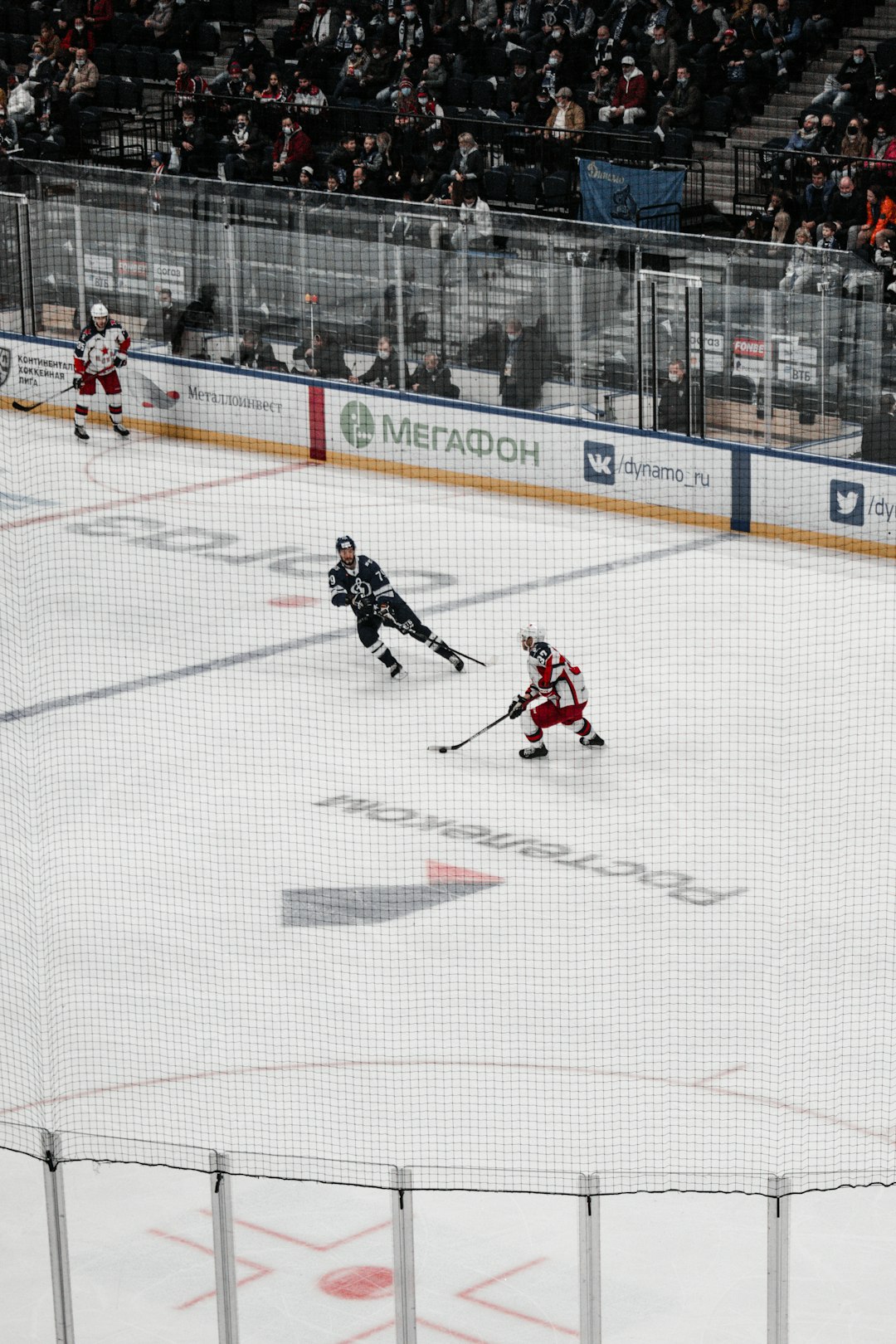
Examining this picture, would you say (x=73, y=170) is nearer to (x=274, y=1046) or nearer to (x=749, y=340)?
(x=749, y=340)

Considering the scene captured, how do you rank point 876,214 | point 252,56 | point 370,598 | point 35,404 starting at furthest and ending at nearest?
point 252,56, point 35,404, point 876,214, point 370,598

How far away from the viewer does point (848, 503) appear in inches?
658

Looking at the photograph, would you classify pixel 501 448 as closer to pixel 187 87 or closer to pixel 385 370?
pixel 385 370

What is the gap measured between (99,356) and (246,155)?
406 cm

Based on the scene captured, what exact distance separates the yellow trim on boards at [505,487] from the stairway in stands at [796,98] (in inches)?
192

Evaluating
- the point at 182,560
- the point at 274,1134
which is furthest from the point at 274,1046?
the point at 182,560

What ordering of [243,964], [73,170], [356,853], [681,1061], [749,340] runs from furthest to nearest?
1. [73,170]
2. [749,340]
3. [356,853]
4. [243,964]
5. [681,1061]

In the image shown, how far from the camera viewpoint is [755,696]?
13969mm

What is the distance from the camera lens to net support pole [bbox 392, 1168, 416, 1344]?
588 cm

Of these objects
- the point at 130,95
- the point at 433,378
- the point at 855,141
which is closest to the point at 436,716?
the point at 433,378

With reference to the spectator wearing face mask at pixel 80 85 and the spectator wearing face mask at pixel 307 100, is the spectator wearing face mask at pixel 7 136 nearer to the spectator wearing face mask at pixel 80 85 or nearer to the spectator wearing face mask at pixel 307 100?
the spectator wearing face mask at pixel 80 85

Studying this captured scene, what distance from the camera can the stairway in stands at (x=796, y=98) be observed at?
71.1 feet

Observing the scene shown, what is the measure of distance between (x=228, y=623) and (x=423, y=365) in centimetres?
417

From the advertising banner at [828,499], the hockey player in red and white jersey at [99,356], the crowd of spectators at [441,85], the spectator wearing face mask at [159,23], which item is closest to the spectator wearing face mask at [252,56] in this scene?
the crowd of spectators at [441,85]
